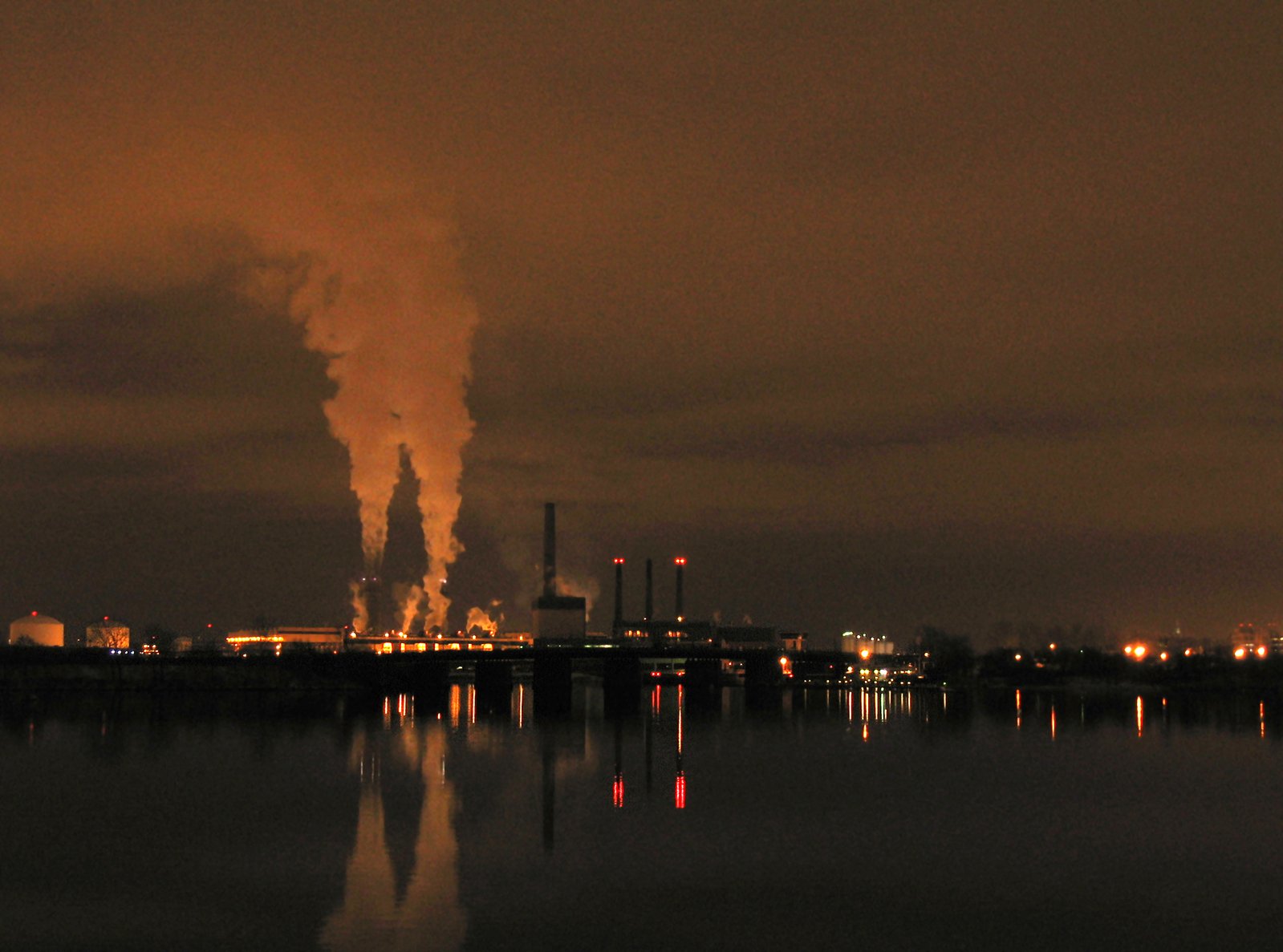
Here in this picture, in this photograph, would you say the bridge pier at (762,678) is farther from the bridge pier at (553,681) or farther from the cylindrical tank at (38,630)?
the cylindrical tank at (38,630)

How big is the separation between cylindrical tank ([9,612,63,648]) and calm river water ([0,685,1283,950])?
11118 cm

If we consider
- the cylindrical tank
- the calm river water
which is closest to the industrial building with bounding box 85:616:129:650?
the cylindrical tank

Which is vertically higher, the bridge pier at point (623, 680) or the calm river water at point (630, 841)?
the bridge pier at point (623, 680)

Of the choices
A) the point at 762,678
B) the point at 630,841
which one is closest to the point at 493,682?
the point at 762,678

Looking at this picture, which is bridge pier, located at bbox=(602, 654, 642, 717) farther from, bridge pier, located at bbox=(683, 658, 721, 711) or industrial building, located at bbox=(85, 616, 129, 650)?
industrial building, located at bbox=(85, 616, 129, 650)

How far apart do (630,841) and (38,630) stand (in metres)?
156

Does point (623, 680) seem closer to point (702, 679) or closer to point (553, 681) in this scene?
point (553, 681)

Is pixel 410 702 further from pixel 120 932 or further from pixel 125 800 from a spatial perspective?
pixel 120 932

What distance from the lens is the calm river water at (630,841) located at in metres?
27.4

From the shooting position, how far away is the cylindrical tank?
575 feet

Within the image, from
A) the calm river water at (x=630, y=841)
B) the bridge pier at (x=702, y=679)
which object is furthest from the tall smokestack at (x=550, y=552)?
the calm river water at (x=630, y=841)

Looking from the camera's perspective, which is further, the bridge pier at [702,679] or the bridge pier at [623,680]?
the bridge pier at [702,679]

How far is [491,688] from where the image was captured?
111062 mm

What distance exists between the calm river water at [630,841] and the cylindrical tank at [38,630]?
111183 mm
